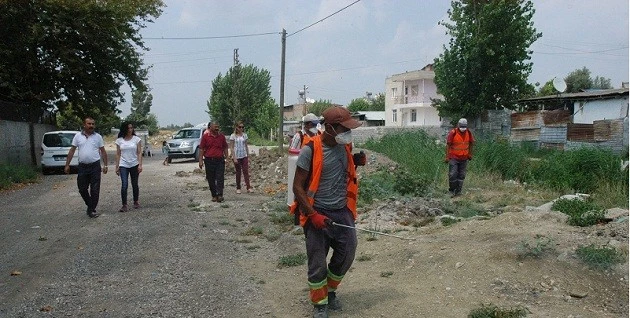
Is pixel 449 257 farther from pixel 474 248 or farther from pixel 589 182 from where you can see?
pixel 589 182

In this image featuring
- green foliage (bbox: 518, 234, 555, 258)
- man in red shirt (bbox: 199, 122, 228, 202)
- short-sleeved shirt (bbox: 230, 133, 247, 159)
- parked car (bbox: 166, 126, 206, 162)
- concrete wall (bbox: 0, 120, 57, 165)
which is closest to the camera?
green foliage (bbox: 518, 234, 555, 258)

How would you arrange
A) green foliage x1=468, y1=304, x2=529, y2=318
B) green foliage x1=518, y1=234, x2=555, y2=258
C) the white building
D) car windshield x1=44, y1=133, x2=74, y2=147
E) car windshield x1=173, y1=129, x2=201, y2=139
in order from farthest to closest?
1. the white building
2. car windshield x1=173, y1=129, x2=201, y2=139
3. car windshield x1=44, y1=133, x2=74, y2=147
4. green foliage x1=518, y1=234, x2=555, y2=258
5. green foliage x1=468, y1=304, x2=529, y2=318

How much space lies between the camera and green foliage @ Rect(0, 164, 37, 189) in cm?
1680

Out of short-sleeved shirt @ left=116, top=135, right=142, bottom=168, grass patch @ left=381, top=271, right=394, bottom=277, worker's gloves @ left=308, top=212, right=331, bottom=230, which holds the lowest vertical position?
grass patch @ left=381, top=271, right=394, bottom=277

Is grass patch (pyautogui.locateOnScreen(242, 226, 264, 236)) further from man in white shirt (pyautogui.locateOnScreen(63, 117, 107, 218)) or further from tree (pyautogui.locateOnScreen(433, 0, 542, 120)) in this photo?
tree (pyautogui.locateOnScreen(433, 0, 542, 120))

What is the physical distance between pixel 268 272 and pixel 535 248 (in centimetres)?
284

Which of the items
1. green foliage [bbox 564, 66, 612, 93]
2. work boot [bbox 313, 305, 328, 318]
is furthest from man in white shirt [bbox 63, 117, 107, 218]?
green foliage [bbox 564, 66, 612, 93]

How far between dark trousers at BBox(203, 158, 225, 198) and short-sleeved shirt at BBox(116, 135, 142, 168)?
1.79m

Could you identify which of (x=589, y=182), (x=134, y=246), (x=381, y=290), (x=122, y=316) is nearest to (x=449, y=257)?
(x=381, y=290)

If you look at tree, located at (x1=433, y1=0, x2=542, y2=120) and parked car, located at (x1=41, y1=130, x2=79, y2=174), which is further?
tree, located at (x1=433, y1=0, x2=542, y2=120)

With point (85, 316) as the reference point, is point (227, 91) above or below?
above

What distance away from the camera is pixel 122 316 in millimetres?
5152

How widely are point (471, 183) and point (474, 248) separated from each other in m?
8.17

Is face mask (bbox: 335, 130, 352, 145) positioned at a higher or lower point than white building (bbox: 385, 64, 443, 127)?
lower
